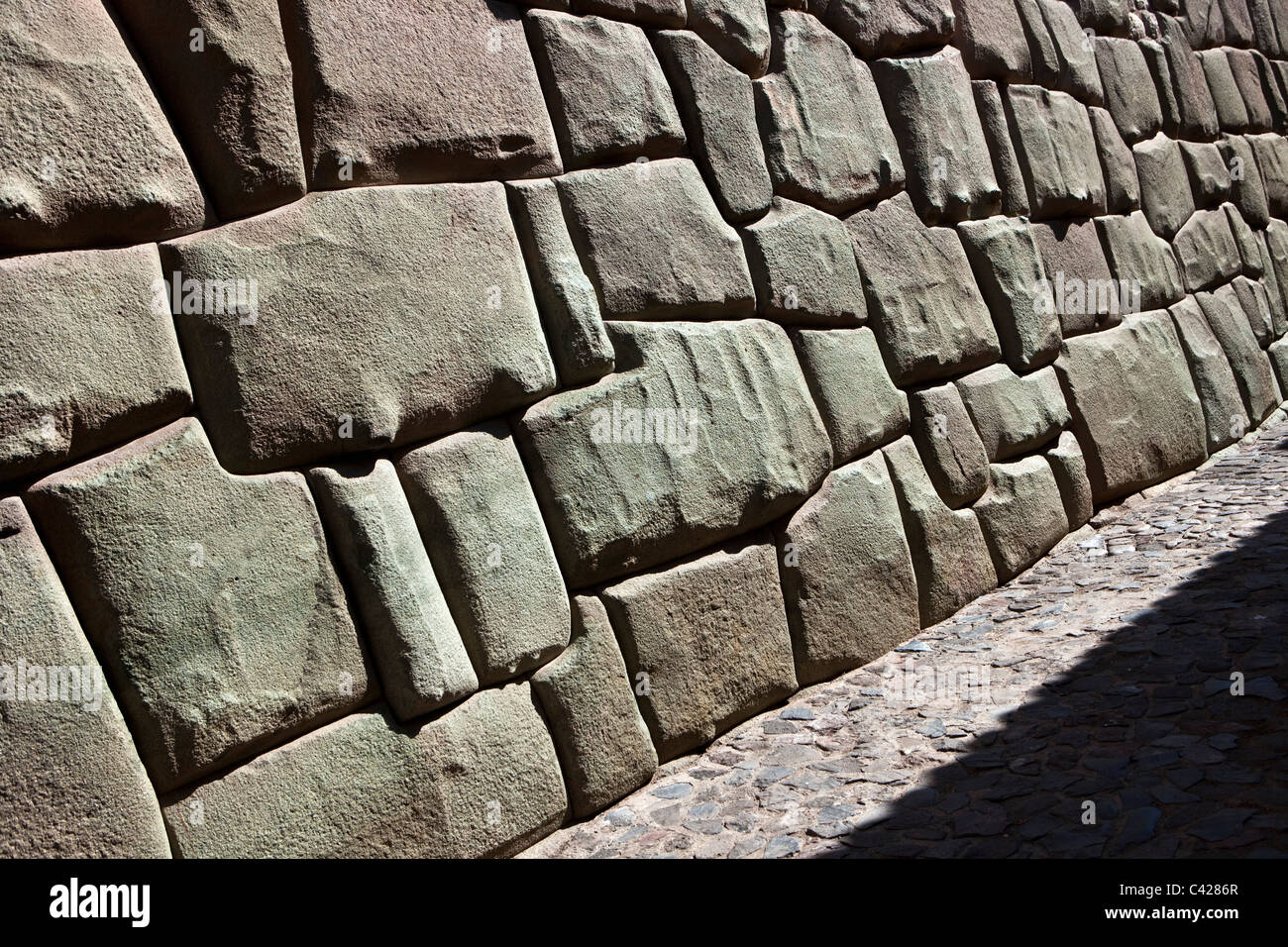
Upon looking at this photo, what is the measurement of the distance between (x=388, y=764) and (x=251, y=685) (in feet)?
1.27

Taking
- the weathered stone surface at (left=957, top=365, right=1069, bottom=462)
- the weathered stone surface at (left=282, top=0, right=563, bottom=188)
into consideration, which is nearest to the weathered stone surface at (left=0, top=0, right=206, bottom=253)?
the weathered stone surface at (left=282, top=0, right=563, bottom=188)

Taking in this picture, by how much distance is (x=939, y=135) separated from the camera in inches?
185

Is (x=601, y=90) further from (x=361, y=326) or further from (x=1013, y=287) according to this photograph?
(x=1013, y=287)

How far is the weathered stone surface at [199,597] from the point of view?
93.3 inches

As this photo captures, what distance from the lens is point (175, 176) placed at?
8.43ft

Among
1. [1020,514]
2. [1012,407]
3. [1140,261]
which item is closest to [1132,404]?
[1140,261]

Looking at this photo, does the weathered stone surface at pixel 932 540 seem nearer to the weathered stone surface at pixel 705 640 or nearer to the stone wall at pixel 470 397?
the stone wall at pixel 470 397

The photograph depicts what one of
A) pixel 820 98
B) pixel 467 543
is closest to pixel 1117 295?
pixel 820 98

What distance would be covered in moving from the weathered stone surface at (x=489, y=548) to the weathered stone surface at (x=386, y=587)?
0.34 ft

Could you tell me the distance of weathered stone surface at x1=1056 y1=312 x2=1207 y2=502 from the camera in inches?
203

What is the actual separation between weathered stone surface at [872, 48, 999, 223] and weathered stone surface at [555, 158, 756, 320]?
1208 mm

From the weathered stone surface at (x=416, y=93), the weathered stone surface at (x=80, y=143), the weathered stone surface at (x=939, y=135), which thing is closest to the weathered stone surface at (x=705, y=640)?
the weathered stone surface at (x=416, y=93)

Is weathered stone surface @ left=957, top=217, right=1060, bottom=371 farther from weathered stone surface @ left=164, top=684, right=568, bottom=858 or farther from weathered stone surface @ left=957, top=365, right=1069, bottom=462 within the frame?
weathered stone surface @ left=164, top=684, right=568, bottom=858

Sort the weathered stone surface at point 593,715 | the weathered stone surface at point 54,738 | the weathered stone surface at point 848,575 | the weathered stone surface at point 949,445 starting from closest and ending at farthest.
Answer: the weathered stone surface at point 54,738, the weathered stone surface at point 593,715, the weathered stone surface at point 848,575, the weathered stone surface at point 949,445
